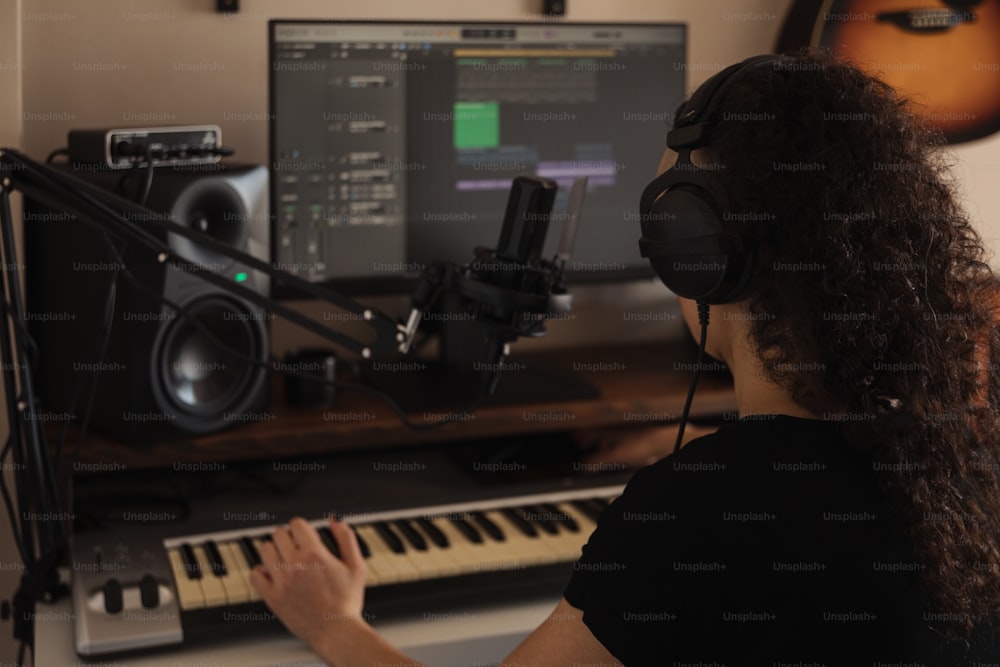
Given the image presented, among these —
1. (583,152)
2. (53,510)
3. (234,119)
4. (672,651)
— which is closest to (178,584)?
(53,510)

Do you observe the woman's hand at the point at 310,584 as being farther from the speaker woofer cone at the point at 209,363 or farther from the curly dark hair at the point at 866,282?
the curly dark hair at the point at 866,282

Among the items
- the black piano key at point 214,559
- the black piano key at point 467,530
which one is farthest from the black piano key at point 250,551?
the black piano key at point 467,530

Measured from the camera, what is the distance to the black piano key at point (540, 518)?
60.1 inches

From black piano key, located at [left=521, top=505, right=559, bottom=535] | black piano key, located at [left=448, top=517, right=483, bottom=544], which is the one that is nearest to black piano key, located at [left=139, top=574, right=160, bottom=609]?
black piano key, located at [left=448, top=517, right=483, bottom=544]

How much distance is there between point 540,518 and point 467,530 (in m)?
0.11

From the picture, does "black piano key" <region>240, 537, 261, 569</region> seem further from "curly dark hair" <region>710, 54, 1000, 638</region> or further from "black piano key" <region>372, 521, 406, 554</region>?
"curly dark hair" <region>710, 54, 1000, 638</region>

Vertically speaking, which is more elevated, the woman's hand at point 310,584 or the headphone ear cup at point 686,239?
the headphone ear cup at point 686,239

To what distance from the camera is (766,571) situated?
2.85 feet

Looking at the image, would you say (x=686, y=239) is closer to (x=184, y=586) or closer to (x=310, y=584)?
(x=310, y=584)

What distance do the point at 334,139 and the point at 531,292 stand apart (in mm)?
674

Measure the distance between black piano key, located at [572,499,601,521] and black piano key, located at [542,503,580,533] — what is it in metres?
0.03

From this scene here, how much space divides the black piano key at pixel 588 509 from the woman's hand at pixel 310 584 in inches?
16.9

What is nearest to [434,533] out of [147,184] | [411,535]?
[411,535]

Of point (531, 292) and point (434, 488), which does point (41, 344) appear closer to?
point (434, 488)
